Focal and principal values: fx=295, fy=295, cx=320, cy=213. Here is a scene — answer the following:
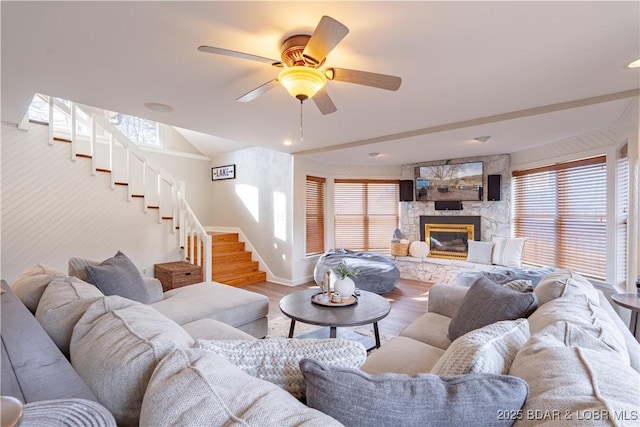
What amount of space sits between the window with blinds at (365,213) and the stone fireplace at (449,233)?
697mm

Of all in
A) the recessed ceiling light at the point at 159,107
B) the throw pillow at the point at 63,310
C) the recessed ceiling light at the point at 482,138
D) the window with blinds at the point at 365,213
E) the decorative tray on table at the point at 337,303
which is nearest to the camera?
the throw pillow at the point at 63,310

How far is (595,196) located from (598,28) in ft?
9.40

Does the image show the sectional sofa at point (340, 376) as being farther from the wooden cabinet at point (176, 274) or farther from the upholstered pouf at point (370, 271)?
the upholstered pouf at point (370, 271)

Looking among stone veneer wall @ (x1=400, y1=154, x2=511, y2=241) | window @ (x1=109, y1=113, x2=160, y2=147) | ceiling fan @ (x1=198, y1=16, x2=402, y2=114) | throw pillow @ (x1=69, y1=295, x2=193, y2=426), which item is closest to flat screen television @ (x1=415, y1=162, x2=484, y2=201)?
stone veneer wall @ (x1=400, y1=154, x2=511, y2=241)

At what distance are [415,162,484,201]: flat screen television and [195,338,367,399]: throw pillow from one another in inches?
195

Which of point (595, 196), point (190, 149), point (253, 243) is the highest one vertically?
point (190, 149)

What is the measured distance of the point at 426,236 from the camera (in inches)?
227

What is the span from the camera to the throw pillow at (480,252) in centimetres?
485

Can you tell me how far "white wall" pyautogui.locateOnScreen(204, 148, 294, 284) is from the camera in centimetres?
526

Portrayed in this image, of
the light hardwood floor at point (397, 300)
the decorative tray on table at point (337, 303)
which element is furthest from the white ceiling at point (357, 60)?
the light hardwood floor at point (397, 300)

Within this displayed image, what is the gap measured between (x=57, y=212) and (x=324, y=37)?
156 inches

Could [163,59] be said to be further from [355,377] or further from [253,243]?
[253,243]

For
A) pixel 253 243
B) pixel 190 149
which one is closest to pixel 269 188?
pixel 253 243

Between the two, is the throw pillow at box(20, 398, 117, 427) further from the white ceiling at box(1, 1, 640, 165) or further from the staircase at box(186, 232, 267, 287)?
the staircase at box(186, 232, 267, 287)
